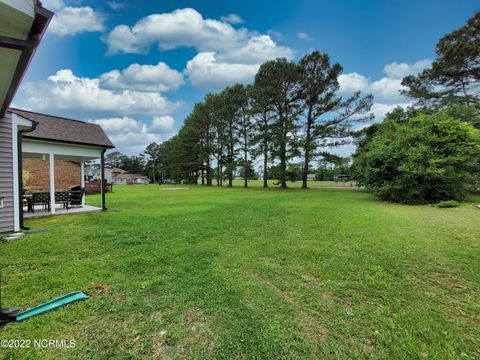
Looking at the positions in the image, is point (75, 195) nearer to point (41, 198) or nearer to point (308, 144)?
point (41, 198)

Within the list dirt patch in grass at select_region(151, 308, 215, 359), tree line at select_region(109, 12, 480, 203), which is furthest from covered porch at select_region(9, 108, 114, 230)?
tree line at select_region(109, 12, 480, 203)

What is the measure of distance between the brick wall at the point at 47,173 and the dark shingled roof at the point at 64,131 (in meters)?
11.5

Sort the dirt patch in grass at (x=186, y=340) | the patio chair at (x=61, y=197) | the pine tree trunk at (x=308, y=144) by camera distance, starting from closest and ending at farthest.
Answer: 1. the dirt patch in grass at (x=186, y=340)
2. the patio chair at (x=61, y=197)
3. the pine tree trunk at (x=308, y=144)

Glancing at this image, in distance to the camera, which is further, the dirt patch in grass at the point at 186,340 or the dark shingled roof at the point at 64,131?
the dark shingled roof at the point at 64,131

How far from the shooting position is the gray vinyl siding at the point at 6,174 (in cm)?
555

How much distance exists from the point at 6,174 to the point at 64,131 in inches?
137

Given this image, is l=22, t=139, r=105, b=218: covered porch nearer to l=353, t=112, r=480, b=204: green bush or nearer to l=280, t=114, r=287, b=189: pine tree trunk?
l=353, t=112, r=480, b=204: green bush

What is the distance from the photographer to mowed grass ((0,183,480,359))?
191 centimetres

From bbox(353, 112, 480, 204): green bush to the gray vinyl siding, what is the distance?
14.5 m

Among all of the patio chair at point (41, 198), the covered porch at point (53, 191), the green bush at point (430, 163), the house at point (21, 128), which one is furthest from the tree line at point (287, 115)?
the patio chair at point (41, 198)

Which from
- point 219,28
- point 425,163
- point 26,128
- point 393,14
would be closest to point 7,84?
point 26,128

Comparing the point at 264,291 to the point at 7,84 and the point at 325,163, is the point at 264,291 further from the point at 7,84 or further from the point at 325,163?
the point at 325,163

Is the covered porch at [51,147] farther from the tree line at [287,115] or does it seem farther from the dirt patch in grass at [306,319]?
the tree line at [287,115]

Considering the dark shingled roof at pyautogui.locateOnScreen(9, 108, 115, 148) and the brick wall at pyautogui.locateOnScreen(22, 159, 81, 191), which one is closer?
the dark shingled roof at pyautogui.locateOnScreen(9, 108, 115, 148)
